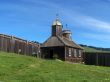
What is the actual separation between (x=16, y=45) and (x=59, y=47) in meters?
16.3

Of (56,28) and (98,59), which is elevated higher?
(56,28)

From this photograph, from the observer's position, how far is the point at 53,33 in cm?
6600

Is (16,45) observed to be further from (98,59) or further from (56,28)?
(98,59)

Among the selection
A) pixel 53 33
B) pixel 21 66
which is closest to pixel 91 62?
pixel 53 33

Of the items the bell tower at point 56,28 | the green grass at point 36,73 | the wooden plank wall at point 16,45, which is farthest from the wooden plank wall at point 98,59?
the green grass at point 36,73

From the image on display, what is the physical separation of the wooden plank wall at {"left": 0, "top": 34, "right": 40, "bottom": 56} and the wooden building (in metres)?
9.32

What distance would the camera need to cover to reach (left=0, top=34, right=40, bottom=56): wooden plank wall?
148ft

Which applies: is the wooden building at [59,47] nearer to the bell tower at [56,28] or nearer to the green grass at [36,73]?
the bell tower at [56,28]

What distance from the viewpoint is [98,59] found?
70000 millimetres

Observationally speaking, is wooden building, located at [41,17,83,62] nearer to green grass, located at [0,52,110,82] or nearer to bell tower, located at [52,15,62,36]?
bell tower, located at [52,15,62,36]

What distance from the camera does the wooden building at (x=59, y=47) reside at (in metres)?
62.4

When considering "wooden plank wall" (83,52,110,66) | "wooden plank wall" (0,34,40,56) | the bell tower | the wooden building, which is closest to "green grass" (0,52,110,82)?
"wooden plank wall" (0,34,40,56)

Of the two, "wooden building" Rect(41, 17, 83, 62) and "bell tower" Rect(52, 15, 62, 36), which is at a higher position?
"bell tower" Rect(52, 15, 62, 36)

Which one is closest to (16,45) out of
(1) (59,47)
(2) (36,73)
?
(1) (59,47)
